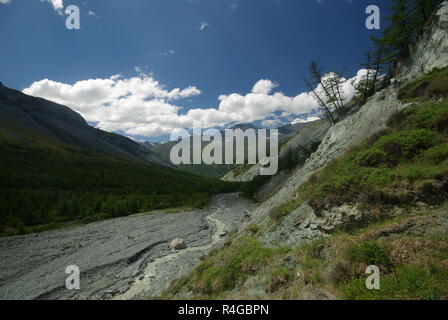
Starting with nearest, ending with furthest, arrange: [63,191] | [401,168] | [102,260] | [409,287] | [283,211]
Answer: [409,287] → [401,168] → [283,211] → [102,260] → [63,191]

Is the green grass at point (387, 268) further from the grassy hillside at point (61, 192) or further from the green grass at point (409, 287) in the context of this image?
the grassy hillside at point (61, 192)

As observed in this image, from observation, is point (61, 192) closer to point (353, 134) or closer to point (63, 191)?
point (63, 191)

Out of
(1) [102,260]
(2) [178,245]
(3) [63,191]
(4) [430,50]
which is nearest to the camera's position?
(4) [430,50]

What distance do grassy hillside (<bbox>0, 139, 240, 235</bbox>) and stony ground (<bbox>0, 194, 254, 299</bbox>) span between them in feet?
38.9

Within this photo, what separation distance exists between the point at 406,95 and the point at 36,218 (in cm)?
6857

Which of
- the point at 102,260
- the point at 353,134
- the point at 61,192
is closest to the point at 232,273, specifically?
the point at 102,260

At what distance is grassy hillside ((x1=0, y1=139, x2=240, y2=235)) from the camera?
43.9 metres

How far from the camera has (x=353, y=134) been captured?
22.6m

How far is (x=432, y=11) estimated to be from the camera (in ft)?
79.9

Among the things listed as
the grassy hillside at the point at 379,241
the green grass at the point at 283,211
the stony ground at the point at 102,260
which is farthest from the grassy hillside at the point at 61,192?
the grassy hillside at the point at 379,241

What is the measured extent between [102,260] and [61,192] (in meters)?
54.3

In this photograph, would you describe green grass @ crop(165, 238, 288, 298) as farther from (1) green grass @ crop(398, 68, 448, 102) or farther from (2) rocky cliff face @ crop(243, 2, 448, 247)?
(1) green grass @ crop(398, 68, 448, 102)

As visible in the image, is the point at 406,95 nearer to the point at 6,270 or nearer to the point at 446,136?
the point at 446,136
